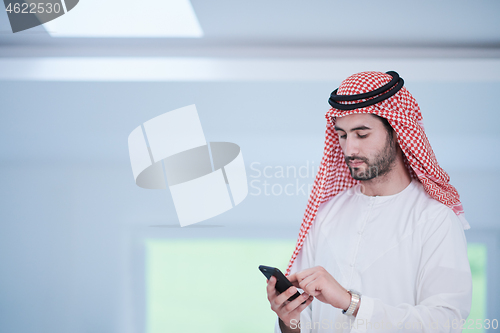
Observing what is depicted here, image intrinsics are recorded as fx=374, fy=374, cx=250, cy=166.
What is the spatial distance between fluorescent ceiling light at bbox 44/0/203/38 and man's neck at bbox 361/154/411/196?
180cm

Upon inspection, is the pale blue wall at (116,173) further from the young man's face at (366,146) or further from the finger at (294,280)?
the finger at (294,280)

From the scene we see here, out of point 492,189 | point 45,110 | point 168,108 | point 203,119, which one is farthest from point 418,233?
point 45,110

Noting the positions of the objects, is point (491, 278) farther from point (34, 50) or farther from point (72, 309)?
point (34, 50)

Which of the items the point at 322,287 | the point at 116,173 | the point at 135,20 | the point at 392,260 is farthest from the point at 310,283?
the point at 135,20

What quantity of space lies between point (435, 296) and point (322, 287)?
401 millimetres

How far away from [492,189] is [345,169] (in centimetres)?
150

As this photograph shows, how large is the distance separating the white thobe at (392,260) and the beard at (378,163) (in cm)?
13

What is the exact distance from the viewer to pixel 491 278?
2588 millimetres

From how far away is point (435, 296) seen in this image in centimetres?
129

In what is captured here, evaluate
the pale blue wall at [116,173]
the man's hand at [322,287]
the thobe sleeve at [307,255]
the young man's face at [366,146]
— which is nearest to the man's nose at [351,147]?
the young man's face at [366,146]

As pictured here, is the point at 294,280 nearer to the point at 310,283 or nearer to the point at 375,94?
the point at 310,283

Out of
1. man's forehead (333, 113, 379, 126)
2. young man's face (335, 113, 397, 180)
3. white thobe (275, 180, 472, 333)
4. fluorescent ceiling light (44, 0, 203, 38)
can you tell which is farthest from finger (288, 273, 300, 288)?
fluorescent ceiling light (44, 0, 203, 38)

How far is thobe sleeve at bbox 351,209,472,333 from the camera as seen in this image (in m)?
1.26

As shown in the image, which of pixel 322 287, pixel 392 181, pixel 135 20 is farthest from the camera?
pixel 135 20
